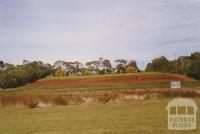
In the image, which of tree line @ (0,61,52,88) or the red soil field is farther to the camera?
the red soil field

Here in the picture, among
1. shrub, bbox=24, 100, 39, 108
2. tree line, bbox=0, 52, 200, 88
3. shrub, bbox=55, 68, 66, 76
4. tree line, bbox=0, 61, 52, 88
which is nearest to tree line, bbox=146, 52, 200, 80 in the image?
tree line, bbox=0, 52, 200, 88

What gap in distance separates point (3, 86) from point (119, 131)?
16699 millimetres

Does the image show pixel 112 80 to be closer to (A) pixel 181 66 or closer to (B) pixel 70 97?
(A) pixel 181 66

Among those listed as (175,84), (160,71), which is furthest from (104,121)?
(160,71)

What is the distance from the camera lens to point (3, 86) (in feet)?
96.9

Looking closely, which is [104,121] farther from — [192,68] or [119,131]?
[192,68]

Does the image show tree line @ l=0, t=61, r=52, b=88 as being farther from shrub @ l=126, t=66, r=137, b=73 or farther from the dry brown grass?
shrub @ l=126, t=66, r=137, b=73

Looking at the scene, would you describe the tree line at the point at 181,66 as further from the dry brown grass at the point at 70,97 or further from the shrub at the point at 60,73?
the shrub at the point at 60,73

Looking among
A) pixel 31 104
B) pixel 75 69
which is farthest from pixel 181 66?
pixel 31 104

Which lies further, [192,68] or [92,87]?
[92,87]

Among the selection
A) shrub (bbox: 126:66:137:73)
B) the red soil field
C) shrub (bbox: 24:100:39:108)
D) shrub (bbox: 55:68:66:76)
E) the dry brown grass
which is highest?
shrub (bbox: 126:66:137:73)

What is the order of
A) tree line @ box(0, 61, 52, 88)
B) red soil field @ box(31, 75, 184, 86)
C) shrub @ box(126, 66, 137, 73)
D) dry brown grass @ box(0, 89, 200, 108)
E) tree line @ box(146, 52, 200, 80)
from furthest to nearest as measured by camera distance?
shrub @ box(126, 66, 137, 73), red soil field @ box(31, 75, 184, 86), tree line @ box(146, 52, 200, 80), dry brown grass @ box(0, 89, 200, 108), tree line @ box(0, 61, 52, 88)

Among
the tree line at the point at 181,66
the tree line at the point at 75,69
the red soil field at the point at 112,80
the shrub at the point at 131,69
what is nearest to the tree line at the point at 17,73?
the tree line at the point at 75,69

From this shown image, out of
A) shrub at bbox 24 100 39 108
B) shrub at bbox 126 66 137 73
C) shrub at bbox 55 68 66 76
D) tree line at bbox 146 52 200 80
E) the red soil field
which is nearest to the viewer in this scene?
shrub at bbox 24 100 39 108
